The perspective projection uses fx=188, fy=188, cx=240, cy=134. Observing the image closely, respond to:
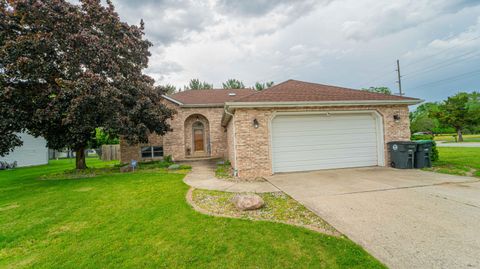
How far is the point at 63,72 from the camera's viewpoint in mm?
8422

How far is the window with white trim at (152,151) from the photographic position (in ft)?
45.8

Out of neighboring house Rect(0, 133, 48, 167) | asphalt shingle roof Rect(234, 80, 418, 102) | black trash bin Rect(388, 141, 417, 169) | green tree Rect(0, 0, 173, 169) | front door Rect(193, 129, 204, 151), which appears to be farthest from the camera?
neighboring house Rect(0, 133, 48, 167)

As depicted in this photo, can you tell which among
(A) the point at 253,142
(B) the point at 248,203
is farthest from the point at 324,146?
(B) the point at 248,203

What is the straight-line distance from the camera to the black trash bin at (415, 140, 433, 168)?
7051mm

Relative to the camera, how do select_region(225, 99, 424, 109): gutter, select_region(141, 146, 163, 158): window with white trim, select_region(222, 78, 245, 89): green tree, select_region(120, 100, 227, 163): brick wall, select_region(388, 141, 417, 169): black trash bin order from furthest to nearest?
select_region(222, 78, 245, 89): green tree → select_region(141, 146, 163, 158): window with white trim → select_region(120, 100, 227, 163): brick wall → select_region(388, 141, 417, 169): black trash bin → select_region(225, 99, 424, 109): gutter

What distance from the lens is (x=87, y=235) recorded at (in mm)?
3145

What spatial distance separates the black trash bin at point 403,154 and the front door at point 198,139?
12.1m

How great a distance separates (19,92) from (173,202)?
8930mm

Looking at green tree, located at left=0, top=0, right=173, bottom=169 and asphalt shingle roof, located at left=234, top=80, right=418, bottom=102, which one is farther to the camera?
green tree, located at left=0, top=0, right=173, bottom=169

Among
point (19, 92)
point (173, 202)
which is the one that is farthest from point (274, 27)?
point (19, 92)

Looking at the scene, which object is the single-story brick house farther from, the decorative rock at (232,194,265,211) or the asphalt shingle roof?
the decorative rock at (232,194,265,211)

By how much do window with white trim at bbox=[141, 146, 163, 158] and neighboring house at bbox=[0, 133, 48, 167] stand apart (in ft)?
29.7

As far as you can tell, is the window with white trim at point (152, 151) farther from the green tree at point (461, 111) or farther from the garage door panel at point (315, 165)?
the green tree at point (461, 111)

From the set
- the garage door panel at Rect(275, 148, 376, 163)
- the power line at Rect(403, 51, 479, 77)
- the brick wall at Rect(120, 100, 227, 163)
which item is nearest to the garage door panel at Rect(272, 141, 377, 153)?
the garage door panel at Rect(275, 148, 376, 163)
